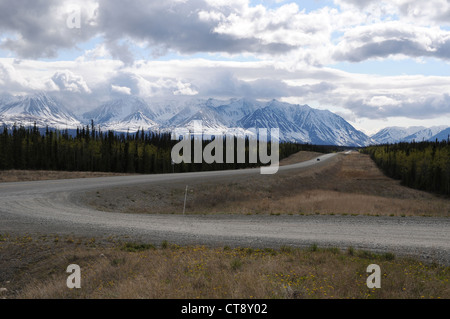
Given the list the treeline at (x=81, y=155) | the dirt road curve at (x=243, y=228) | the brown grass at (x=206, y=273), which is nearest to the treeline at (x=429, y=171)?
the treeline at (x=81, y=155)

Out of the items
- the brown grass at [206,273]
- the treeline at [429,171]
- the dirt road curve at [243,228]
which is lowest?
the treeline at [429,171]

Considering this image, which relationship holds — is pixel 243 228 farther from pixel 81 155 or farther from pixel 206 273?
pixel 81 155

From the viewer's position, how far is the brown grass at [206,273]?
6988mm

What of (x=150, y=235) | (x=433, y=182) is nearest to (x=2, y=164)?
(x=150, y=235)

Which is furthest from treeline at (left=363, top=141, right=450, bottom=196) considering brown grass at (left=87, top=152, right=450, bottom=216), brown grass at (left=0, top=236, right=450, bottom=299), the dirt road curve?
brown grass at (left=0, top=236, right=450, bottom=299)

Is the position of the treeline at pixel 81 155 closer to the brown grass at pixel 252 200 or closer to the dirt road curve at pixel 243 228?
the brown grass at pixel 252 200

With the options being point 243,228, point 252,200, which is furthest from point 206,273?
point 252,200

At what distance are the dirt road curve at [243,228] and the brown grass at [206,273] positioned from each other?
156 cm

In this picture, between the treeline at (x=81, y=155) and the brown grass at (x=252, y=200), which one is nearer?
the brown grass at (x=252, y=200)

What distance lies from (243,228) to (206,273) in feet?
23.9

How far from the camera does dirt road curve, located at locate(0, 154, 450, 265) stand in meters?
12.1

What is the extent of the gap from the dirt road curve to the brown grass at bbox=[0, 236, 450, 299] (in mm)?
1555

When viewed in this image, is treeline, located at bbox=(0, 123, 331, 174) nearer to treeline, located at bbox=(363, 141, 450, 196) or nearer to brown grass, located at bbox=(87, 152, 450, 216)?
brown grass, located at bbox=(87, 152, 450, 216)
